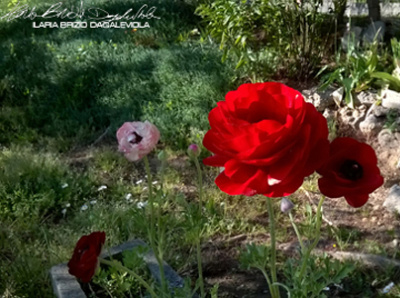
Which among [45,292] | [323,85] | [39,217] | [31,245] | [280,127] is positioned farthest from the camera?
[323,85]

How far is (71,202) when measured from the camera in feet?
12.2

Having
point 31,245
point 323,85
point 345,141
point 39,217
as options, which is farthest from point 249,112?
point 323,85

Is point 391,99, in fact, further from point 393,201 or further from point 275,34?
point 275,34

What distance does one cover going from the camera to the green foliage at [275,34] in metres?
→ 4.87

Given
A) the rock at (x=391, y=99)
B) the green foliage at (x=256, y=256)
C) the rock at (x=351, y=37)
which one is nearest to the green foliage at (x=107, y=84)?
the rock at (x=351, y=37)

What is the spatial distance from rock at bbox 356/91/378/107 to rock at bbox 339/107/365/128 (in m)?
0.07

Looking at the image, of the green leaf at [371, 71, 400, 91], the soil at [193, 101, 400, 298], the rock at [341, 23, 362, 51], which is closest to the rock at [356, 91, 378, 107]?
the green leaf at [371, 71, 400, 91]

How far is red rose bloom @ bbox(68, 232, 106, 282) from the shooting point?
1.29 meters

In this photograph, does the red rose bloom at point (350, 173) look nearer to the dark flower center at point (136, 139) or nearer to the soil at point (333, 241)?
the dark flower center at point (136, 139)

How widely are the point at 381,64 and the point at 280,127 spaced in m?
3.82

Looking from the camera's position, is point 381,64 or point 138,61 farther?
point 138,61

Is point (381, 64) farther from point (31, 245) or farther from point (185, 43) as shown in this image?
point (31, 245)

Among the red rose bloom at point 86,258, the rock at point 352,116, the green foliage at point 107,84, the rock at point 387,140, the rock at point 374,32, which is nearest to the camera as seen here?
the red rose bloom at point 86,258

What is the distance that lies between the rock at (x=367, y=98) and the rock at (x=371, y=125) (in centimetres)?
16
